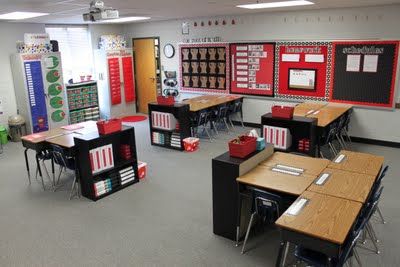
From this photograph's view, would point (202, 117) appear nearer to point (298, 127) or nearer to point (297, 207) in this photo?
point (298, 127)

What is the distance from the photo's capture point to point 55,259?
139 inches

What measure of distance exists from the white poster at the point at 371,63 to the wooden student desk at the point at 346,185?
3.90 m

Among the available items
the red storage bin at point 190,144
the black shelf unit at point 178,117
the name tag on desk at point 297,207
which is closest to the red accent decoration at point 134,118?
the black shelf unit at point 178,117

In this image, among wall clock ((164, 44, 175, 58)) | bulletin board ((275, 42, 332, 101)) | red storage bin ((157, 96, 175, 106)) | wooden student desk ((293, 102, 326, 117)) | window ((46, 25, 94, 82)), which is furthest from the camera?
wall clock ((164, 44, 175, 58))

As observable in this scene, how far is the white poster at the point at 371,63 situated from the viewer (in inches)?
255

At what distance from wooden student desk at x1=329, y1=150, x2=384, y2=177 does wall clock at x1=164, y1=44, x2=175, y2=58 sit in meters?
6.33

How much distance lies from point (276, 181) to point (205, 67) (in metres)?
5.81

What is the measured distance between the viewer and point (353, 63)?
670 cm

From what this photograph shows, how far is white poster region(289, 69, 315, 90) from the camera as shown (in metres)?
7.27

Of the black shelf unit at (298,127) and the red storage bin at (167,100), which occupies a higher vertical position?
the red storage bin at (167,100)

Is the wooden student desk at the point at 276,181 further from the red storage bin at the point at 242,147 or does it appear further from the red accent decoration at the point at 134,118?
the red accent decoration at the point at 134,118

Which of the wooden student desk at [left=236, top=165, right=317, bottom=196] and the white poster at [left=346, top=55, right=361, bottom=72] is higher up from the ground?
the white poster at [left=346, top=55, right=361, bottom=72]

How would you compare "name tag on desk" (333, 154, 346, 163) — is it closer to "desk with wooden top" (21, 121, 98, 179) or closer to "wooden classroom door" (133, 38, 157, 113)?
"desk with wooden top" (21, 121, 98, 179)

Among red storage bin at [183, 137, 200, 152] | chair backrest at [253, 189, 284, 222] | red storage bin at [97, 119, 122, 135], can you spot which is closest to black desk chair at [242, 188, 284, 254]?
chair backrest at [253, 189, 284, 222]
